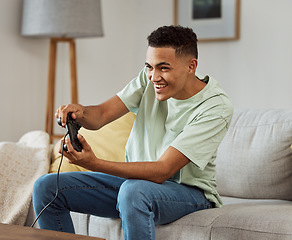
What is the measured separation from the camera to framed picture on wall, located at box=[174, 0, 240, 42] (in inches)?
140

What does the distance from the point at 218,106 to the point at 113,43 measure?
2.37 metres

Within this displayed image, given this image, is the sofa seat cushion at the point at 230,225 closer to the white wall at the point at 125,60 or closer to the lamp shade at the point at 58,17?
the lamp shade at the point at 58,17

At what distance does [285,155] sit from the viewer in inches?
75.4

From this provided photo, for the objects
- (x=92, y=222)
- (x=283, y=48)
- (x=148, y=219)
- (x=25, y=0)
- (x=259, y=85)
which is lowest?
(x=92, y=222)

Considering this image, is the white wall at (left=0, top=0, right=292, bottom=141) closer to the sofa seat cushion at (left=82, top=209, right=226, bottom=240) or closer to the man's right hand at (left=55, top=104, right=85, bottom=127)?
the man's right hand at (left=55, top=104, right=85, bottom=127)

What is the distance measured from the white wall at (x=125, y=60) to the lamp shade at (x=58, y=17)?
183 mm

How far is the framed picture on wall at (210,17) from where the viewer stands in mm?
3561

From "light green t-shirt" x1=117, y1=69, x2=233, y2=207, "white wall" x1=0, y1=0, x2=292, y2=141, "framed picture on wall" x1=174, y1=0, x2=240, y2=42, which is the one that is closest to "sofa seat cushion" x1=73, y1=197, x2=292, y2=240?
"light green t-shirt" x1=117, y1=69, x2=233, y2=207

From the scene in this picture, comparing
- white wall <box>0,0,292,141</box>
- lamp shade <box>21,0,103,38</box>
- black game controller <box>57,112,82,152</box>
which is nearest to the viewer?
black game controller <box>57,112,82,152</box>

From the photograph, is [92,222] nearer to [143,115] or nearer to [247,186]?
[143,115]

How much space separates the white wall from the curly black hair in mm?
1682

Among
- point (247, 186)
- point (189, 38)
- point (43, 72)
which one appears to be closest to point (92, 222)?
point (247, 186)

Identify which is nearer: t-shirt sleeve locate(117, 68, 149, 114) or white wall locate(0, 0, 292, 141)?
t-shirt sleeve locate(117, 68, 149, 114)

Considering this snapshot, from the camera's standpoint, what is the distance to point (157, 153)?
1.68 meters
